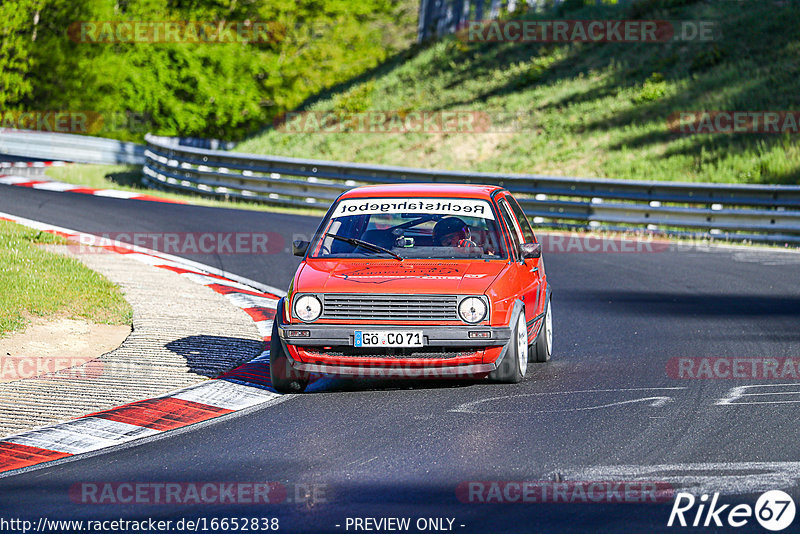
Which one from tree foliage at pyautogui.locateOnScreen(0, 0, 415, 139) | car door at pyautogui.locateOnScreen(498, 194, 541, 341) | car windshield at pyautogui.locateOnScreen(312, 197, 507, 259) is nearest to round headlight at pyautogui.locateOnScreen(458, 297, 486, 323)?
car door at pyautogui.locateOnScreen(498, 194, 541, 341)

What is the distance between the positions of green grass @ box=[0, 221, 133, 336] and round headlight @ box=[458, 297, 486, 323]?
4392 mm

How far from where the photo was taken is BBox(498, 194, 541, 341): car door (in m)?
9.21

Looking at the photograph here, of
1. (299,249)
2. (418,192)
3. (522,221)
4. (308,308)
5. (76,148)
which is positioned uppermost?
(76,148)

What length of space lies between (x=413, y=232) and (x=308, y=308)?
159cm

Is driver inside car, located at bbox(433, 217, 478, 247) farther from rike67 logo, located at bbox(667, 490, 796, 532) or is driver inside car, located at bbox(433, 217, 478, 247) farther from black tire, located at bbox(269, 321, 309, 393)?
rike67 logo, located at bbox(667, 490, 796, 532)

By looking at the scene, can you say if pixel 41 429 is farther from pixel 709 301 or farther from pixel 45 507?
pixel 709 301

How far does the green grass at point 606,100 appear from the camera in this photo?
1130 inches

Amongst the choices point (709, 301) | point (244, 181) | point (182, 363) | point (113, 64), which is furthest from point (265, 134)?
point (182, 363)

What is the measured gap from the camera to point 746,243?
66.0ft

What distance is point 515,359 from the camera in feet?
28.3

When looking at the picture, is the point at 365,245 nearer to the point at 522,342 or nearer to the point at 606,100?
the point at 522,342

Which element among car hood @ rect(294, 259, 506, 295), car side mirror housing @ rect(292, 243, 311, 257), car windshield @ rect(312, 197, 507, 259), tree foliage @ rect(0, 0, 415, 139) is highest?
tree foliage @ rect(0, 0, 415, 139)

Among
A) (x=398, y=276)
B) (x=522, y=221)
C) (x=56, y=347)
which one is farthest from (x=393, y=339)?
(x=56, y=347)

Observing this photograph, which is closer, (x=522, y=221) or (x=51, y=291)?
(x=522, y=221)
